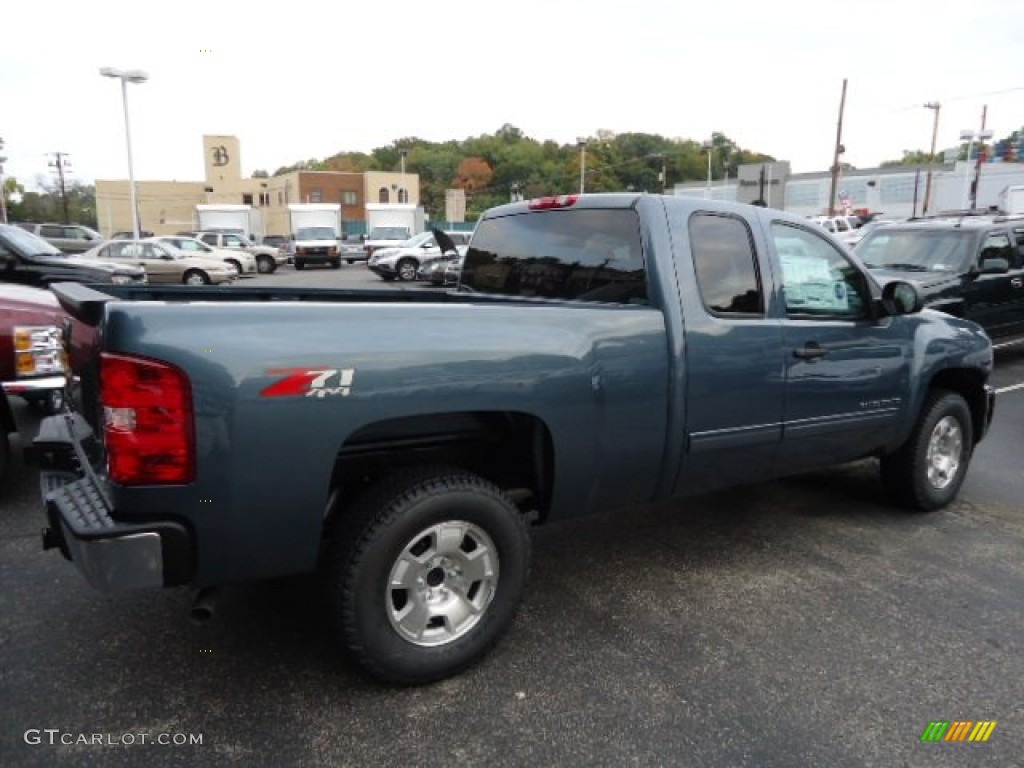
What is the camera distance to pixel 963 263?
30.0 feet

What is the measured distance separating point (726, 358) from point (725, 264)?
0.49 meters

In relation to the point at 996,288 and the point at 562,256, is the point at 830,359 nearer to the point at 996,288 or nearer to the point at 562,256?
the point at 562,256

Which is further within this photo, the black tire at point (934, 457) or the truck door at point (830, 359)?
the black tire at point (934, 457)

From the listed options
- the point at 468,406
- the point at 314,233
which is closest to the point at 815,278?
the point at 468,406

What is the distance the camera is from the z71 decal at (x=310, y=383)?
234 centimetres

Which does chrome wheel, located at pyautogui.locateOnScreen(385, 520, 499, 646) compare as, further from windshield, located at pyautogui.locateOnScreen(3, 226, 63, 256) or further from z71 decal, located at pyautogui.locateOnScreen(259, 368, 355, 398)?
Answer: windshield, located at pyautogui.locateOnScreen(3, 226, 63, 256)

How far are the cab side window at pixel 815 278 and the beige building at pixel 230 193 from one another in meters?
73.1

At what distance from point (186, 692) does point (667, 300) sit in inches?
95.7

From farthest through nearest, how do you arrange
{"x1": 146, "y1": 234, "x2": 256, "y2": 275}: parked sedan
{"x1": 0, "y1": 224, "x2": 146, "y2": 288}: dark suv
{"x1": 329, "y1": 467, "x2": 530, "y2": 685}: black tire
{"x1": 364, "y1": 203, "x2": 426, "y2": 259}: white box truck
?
{"x1": 364, "y1": 203, "x2": 426, "y2": 259}: white box truck, {"x1": 146, "y1": 234, "x2": 256, "y2": 275}: parked sedan, {"x1": 0, "y1": 224, "x2": 146, "y2": 288}: dark suv, {"x1": 329, "y1": 467, "x2": 530, "y2": 685}: black tire

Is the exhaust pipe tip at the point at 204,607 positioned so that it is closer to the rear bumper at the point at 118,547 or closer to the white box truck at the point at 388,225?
the rear bumper at the point at 118,547

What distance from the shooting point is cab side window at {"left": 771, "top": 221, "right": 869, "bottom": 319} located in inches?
154

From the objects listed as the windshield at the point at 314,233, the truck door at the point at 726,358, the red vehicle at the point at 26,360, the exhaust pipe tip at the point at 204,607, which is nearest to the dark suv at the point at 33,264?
the red vehicle at the point at 26,360

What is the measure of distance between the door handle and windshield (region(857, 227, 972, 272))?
6532 mm

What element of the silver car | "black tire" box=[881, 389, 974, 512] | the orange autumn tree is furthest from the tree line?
"black tire" box=[881, 389, 974, 512]
